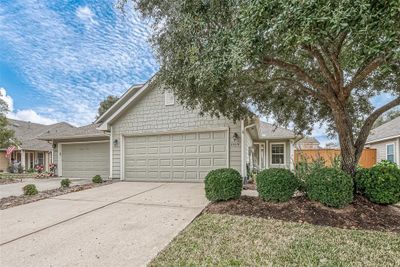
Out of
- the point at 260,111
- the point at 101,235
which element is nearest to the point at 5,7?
the point at 101,235

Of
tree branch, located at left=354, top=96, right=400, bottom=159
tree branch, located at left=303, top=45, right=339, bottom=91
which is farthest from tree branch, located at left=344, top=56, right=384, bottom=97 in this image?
tree branch, located at left=354, top=96, right=400, bottom=159

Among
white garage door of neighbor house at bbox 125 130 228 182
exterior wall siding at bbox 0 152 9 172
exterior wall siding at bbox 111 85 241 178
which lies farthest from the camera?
exterior wall siding at bbox 0 152 9 172

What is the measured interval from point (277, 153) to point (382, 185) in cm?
1147

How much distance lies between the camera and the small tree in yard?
3248 mm

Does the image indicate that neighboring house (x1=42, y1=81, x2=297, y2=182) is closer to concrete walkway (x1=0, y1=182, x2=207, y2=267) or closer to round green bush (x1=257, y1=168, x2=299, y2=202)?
concrete walkway (x1=0, y1=182, x2=207, y2=267)

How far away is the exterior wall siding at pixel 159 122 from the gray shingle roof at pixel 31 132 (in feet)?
48.9

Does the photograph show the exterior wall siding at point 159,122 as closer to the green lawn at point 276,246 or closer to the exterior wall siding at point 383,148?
the green lawn at point 276,246

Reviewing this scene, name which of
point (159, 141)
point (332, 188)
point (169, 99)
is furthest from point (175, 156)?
point (332, 188)

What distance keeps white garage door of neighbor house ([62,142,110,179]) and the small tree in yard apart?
825cm

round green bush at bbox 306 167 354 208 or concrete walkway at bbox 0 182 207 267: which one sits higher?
round green bush at bbox 306 167 354 208

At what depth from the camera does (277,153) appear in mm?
17156

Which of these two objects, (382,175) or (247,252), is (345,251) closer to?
(247,252)

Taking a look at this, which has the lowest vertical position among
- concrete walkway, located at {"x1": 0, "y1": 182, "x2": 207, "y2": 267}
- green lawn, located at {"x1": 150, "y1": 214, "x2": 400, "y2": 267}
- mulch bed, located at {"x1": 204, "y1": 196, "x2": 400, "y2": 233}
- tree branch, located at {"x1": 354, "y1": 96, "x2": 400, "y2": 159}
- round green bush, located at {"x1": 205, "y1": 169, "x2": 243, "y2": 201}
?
concrete walkway, located at {"x1": 0, "y1": 182, "x2": 207, "y2": 267}

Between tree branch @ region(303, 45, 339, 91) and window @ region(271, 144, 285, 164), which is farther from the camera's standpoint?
window @ region(271, 144, 285, 164)
